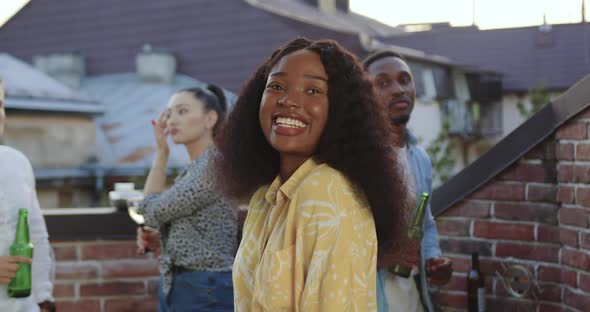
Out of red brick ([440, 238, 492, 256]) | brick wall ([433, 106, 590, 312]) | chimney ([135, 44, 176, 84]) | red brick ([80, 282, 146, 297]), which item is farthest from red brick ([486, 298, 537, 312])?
chimney ([135, 44, 176, 84])

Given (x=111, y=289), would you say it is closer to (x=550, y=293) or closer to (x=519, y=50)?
(x=550, y=293)

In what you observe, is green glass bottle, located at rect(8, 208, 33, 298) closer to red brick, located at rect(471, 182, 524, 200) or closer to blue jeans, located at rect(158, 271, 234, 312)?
blue jeans, located at rect(158, 271, 234, 312)

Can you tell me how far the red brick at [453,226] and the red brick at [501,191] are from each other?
147mm

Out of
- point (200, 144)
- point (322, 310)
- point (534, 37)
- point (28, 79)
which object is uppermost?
point (534, 37)

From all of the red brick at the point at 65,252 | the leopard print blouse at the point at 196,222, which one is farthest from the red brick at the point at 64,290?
the leopard print blouse at the point at 196,222

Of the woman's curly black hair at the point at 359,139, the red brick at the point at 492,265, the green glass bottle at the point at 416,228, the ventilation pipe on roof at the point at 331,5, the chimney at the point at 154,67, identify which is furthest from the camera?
the ventilation pipe on roof at the point at 331,5

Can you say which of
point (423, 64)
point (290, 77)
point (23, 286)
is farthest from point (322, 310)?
point (423, 64)

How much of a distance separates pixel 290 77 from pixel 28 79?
53.9 ft

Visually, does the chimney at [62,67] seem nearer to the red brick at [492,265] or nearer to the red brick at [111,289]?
the red brick at [111,289]

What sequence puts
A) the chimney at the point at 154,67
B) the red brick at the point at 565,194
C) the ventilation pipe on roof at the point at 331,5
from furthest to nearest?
1. the ventilation pipe on roof at the point at 331,5
2. the chimney at the point at 154,67
3. the red brick at the point at 565,194

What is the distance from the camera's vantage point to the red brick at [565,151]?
3035 millimetres

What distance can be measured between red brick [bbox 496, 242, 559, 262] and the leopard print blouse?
3.98 feet

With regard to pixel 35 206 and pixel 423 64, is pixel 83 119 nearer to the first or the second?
pixel 423 64

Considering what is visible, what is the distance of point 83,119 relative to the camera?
58.5 ft
